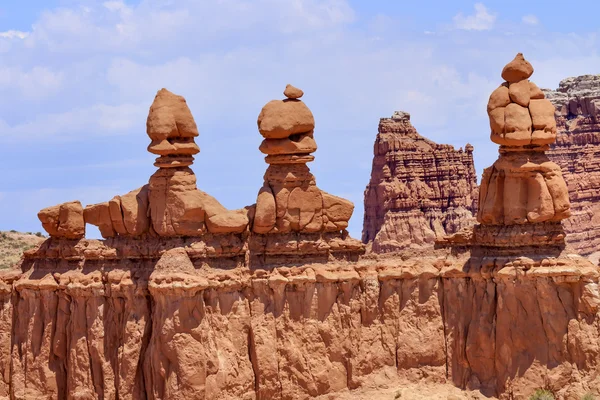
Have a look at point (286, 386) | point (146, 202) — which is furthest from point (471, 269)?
point (146, 202)

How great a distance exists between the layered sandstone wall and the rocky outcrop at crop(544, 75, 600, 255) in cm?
7320

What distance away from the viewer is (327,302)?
51.5 meters

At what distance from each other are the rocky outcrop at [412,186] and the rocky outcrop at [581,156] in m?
9.30

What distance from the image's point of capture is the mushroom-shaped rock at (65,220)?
53.1m

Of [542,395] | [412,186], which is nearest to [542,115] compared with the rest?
[542,395]

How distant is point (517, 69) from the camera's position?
51031 millimetres

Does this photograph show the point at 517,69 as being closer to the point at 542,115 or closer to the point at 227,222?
the point at 542,115

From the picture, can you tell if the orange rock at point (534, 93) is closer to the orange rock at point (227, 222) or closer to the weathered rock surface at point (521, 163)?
the weathered rock surface at point (521, 163)

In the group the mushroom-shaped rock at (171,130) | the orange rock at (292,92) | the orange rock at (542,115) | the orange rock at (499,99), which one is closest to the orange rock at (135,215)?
the mushroom-shaped rock at (171,130)

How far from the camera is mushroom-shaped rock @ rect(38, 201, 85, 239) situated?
174ft

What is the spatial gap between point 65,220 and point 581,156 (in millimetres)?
87323

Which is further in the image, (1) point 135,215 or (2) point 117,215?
(2) point 117,215

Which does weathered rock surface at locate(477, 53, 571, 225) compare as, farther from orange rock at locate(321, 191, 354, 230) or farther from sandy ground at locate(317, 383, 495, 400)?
sandy ground at locate(317, 383, 495, 400)

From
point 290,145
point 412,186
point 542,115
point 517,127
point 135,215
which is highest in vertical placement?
point 412,186
